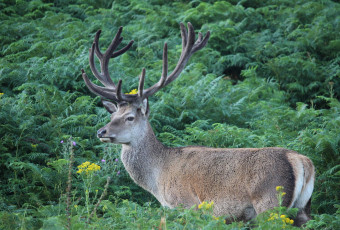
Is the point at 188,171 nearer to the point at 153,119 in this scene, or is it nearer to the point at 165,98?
the point at 153,119

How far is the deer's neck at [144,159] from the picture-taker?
22.5 ft

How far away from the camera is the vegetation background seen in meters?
6.37

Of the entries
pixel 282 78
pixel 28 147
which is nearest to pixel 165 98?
pixel 28 147

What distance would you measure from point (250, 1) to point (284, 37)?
191cm

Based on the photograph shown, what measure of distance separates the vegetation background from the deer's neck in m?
0.36

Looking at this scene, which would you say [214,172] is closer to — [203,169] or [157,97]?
[203,169]

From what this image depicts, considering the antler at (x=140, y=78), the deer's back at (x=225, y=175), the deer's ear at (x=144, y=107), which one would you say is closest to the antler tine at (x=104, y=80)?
the antler at (x=140, y=78)

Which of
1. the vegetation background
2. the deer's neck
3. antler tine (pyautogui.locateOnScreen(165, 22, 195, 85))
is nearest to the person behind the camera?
the vegetation background

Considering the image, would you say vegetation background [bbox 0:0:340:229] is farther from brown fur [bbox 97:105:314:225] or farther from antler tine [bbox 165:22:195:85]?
antler tine [bbox 165:22:195:85]

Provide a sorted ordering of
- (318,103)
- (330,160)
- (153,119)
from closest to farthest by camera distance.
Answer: (330,160)
(153,119)
(318,103)

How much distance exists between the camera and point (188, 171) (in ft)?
20.9

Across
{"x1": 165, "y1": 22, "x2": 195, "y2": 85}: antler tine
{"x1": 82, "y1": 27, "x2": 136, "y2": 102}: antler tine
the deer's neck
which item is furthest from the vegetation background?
{"x1": 165, "y1": 22, "x2": 195, "y2": 85}: antler tine

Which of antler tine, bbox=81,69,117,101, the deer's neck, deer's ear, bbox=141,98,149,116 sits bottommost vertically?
the deer's neck

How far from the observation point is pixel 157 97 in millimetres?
9664
